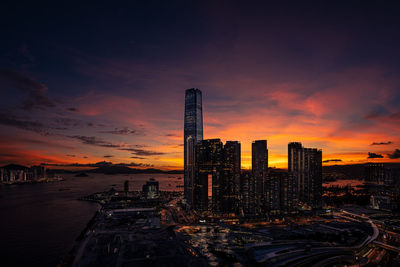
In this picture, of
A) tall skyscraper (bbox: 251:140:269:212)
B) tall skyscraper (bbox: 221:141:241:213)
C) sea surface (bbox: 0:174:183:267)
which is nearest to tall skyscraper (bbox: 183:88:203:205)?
tall skyscraper (bbox: 221:141:241:213)

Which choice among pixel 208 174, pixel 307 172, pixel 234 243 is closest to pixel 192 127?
pixel 208 174

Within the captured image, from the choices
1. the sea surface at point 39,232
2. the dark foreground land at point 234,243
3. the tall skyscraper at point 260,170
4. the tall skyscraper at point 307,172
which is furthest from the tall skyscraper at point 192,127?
the dark foreground land at point 234,243

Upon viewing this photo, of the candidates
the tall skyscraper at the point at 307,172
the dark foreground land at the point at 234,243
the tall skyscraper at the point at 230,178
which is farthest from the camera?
the tall skyscraper at the point at 307,172

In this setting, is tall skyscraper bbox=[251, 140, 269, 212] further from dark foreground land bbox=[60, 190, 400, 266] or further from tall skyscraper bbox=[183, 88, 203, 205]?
tall skyscraper bbox=[183, 88, 203, 205]

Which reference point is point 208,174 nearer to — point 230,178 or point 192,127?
point 230,178

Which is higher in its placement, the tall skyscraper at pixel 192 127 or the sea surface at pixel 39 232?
the tall skyscraper at pixel 192 127

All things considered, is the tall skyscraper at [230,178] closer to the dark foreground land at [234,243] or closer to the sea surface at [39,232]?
the dark foreground land at [234,243]

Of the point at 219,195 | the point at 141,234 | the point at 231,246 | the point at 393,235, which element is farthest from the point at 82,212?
the point at 393,235
